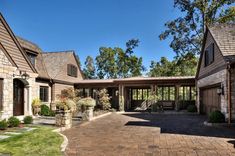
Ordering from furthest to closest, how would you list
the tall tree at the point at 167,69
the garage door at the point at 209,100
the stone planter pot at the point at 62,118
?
the tall tree at the point at 167,69 → the garage door at the point at 209,100 → the stone planter pot at the point at 62,118

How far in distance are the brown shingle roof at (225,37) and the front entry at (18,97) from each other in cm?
1304

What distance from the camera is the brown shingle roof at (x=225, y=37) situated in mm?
12992

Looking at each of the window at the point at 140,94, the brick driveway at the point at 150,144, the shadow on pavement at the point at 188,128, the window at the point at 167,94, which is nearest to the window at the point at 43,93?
the shadow on pavement at the point at 188,128

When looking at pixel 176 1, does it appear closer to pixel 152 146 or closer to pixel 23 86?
pixel 23 86

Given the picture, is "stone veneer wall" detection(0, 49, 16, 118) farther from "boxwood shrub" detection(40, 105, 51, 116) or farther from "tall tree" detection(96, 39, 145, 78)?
"tall tree" detection(96, 39, 145, 78)

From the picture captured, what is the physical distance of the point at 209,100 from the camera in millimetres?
16172

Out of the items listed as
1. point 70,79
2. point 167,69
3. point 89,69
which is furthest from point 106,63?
point 70,79

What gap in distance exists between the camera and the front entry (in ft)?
46.2

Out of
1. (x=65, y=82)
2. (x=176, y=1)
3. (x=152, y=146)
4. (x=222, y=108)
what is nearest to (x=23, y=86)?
(x=65, y=82)

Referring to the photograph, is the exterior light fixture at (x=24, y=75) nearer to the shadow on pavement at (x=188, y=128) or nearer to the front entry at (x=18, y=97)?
the front entry at (x=18, y=97)

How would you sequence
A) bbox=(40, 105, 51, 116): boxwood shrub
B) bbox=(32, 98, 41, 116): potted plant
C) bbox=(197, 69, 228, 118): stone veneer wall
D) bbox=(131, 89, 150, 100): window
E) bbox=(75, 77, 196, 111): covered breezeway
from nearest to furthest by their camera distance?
bbox=(197, 69, 228, 118): stone veneer wall < bbox=(32, 98, 41, 116): potted plant < bbox=(40, 105, 51, 116): boxwood shrub < bbox=(75, 77, 196, 111): covered breezeway < bbox=(131, 89, 150, 100): window

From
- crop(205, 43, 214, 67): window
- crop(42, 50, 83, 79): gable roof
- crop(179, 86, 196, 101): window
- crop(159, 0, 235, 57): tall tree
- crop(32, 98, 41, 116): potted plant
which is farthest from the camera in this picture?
crop(159, 0, 235, 57): tall tree

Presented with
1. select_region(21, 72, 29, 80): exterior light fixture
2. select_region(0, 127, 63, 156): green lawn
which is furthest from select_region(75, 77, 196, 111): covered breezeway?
select_region(0, 127, 63, 156): green lawn

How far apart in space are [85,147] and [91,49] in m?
37.6
